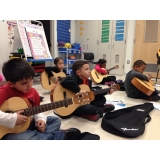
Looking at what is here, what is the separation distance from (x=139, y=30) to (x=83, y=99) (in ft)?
11.8

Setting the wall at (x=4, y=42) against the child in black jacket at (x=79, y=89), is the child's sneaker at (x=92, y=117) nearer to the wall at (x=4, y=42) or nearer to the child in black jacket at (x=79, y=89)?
the child in black jacket at (x=79, y=89)

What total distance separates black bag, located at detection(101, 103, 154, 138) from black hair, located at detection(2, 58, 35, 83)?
740 millimetres

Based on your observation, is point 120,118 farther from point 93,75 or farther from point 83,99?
point 93,75

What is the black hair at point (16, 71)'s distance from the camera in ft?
2.85

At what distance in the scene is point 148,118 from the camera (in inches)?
54.7

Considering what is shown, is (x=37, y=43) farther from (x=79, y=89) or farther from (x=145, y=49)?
(x=145, y=49)

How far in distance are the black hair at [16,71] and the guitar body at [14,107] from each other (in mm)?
124

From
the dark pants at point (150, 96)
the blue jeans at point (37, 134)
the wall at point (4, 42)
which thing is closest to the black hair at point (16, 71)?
the blue jeans at point (37, 134)

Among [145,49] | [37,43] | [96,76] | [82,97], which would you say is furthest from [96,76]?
[82,97]

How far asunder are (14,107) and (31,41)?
2359 millimetres

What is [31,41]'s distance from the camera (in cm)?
297

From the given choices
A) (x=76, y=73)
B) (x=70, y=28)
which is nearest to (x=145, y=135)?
(x=76, y=73)

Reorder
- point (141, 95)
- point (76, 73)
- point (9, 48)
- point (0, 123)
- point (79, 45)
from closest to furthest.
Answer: point (0, 123) < point (76, 73) < point (141, 95) < point (9, 48) < point (79, 45)

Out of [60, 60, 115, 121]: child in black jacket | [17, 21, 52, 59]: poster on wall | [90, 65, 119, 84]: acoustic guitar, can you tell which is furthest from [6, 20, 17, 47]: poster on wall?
[60, 60, 115, 121]: child in black jacket
